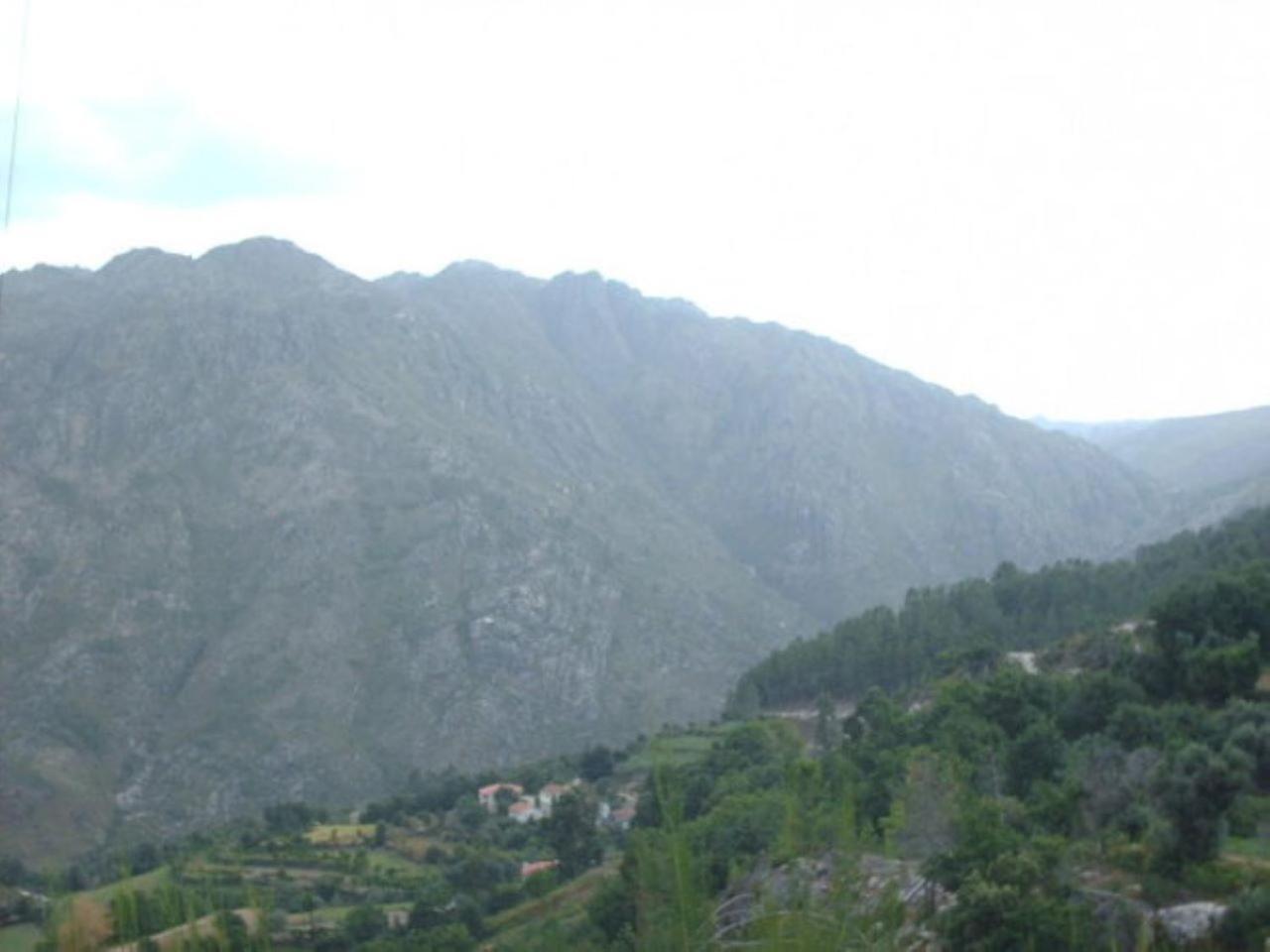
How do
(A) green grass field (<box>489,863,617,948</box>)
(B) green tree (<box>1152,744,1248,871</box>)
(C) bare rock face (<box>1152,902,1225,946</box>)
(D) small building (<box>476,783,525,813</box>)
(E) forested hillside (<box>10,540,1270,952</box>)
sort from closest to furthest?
(E) forested hillside (<box>10,540,1270,952</box>), (C) bare rock face (<box>1152,902,1225,946</box>), (B) green tree (<box>1152,744,1248,871</box>), (A) green grass field (<box>489,863,617,948</box>), (D) small building (<box>476,783,525,813</box>)

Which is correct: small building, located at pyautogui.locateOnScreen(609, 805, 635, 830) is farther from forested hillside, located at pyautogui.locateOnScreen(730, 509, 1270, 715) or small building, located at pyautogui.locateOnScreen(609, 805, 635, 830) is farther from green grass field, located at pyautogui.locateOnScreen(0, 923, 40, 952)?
green grass field, located at pyautogui.locateOnScreen(0, 923, 40, 952)

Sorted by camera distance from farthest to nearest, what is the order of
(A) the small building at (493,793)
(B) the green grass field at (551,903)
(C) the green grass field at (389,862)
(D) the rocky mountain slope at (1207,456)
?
1. (D) the rocky mountain slope at (1207,456)
2. (A) the small building at (493,793)
3. (C) the green grass field at (389,862)
4. (B) the green grass field at (551,903)

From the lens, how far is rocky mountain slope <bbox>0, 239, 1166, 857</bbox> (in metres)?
63.7

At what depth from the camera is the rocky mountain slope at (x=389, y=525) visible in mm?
63656

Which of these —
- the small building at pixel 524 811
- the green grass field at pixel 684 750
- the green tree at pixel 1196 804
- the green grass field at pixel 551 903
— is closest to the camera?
Result: the green tree at pixel 1196 804

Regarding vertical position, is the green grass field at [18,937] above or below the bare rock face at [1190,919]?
above

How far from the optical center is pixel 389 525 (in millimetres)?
78188

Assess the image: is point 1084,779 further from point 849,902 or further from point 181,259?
point 181,259

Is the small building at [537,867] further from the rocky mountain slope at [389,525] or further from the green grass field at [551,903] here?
the rocky mountain slope at [389,525]

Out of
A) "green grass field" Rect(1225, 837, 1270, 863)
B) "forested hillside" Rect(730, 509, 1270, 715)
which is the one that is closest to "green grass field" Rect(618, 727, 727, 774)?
"forested hillside" Rect(730, 509, 1270, 715)

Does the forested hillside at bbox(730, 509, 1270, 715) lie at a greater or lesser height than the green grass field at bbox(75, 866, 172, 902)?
lesser

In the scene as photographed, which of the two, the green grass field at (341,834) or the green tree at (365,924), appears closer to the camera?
the green tree at (365,924)

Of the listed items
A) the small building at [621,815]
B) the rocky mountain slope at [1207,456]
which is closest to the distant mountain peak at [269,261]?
the rocky mountain slope at [1207,456]

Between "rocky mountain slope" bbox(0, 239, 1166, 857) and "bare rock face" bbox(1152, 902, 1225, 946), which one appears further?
"rocky mountain slope" bbox(0, 239, 1166, 857)
